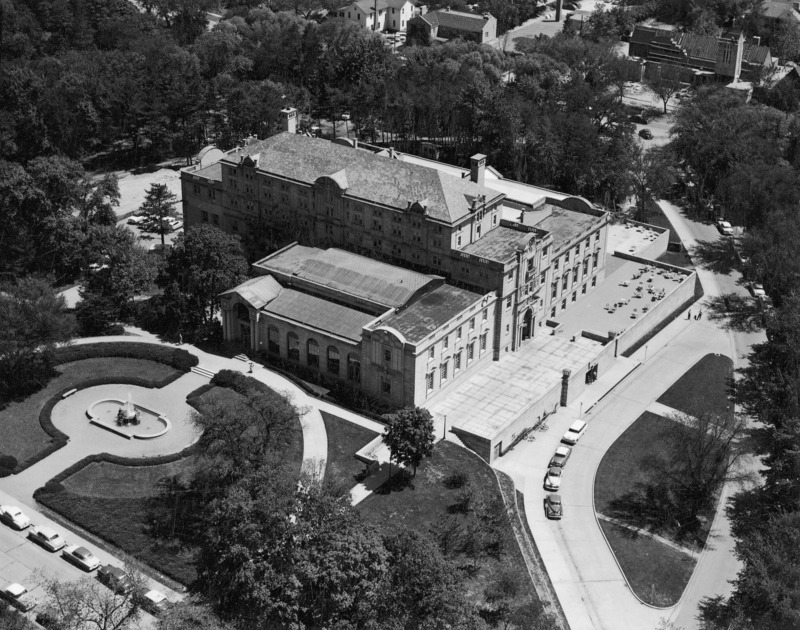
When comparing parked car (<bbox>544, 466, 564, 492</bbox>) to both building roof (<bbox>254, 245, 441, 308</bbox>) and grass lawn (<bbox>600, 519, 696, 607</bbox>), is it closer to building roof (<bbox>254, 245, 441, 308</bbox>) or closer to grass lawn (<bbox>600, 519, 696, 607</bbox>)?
grass lawn (<bbox>600, 519, 696, 607</bbox>)

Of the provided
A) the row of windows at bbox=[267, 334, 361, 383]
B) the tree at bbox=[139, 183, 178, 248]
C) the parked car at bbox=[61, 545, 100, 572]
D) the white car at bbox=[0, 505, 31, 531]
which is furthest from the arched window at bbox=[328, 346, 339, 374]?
the tree at bbox=[139, 183, 178, 248]

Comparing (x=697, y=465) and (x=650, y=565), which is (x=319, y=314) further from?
(x=650, y=565)

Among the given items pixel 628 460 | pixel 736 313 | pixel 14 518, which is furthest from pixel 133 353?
pixel 736 313

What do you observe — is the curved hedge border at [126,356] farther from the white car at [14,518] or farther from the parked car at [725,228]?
the parked car at [725,228]

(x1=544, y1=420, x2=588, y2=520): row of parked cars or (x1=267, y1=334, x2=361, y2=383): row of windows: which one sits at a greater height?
(x1=267, y1=334, x2=361, y2=383): row of windows

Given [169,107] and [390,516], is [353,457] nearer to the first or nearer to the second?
[390,516]

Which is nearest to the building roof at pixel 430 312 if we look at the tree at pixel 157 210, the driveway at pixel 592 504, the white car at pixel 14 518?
the driveway at pixel 592 504
